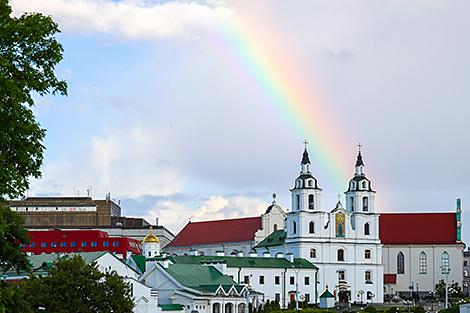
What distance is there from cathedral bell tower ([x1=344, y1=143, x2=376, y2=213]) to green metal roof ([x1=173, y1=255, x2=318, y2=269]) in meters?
13.8

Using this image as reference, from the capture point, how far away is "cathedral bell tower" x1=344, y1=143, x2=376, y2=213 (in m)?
117

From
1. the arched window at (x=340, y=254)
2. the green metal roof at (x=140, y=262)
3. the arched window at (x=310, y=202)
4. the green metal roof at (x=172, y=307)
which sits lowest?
the green metal roof at (x=172, y=307)

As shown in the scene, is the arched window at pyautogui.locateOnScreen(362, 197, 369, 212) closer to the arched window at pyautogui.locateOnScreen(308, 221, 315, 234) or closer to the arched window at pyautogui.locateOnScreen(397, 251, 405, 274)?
the arched window at pyautogui.locateOnScreen(308, 221, 315, 234)

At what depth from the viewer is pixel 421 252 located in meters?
124

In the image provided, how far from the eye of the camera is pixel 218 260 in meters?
94.9

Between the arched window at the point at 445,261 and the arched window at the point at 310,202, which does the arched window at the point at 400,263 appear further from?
the arched window at the point at 310,202

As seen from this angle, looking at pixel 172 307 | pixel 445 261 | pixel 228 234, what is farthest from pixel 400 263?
pixel 172 307

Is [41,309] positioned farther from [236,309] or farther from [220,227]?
[220,227]

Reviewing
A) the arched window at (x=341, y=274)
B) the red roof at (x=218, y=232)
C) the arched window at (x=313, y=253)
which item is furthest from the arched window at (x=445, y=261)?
the red roof at (x=218, y=232)

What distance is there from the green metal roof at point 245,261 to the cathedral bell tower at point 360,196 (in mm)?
13791

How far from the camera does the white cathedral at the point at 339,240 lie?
111188 millimetres

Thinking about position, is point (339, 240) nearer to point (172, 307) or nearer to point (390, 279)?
point (390, 279)

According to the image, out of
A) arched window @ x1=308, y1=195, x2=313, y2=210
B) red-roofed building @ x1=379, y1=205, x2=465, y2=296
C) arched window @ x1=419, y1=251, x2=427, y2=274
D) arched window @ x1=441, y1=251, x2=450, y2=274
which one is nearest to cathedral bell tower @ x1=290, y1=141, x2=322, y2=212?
arched window @ x1=308, y1=195, x2=313, y2=210

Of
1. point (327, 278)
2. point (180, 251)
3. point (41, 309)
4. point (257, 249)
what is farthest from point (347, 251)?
point (41, 309)
